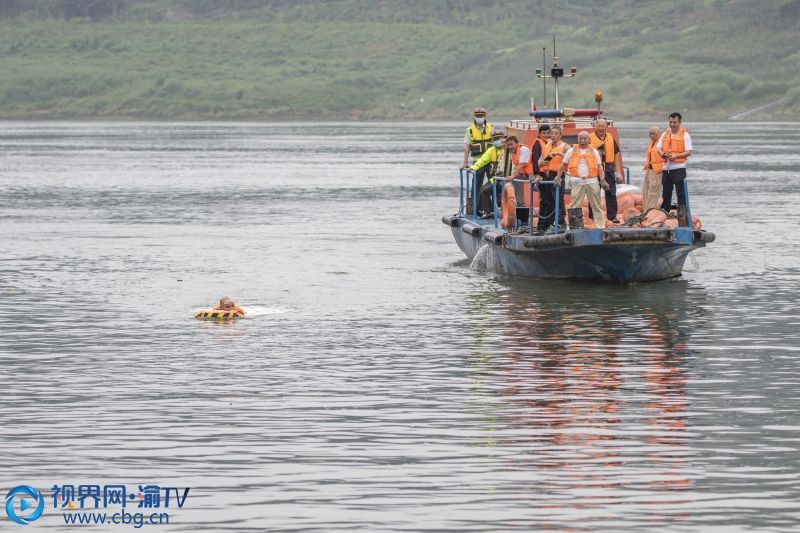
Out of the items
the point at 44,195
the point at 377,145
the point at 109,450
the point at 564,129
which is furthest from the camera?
the point at 377,145

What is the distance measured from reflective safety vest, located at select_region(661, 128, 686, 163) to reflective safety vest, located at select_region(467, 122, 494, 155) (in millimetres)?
4596

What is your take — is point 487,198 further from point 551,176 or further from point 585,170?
point 585,170

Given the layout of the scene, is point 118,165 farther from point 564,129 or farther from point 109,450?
point 109,450

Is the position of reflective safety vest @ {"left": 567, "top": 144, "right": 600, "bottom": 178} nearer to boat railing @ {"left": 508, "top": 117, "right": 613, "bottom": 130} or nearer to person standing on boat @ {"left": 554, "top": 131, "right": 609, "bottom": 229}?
person standing on boat @ {"left": 554, "top": 131, "right": 609, "bottom": 229}

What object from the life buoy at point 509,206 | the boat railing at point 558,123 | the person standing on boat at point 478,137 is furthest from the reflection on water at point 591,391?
the person standing on boat at point 478,137

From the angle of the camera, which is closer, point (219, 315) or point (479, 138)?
point (219, 315)

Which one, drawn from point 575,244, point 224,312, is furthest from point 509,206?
point 224,312

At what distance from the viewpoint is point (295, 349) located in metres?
19.8

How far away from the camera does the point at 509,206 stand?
27953 millimetres

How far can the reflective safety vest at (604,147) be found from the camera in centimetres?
2558

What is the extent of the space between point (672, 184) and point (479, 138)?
485 centimetres

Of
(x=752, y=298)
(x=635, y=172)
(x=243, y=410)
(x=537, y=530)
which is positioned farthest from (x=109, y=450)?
(x=635, y=172)

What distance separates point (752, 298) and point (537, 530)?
14.6m

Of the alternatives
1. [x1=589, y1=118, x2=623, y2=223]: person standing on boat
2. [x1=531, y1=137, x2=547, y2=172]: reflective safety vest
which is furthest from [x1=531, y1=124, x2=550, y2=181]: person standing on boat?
[x1=589, y1=118, x2=623, y2=223]: person standing on boat
